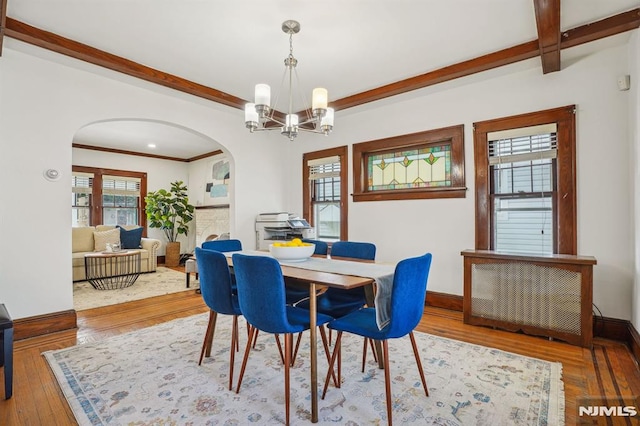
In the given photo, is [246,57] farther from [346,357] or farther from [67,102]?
[346,357]

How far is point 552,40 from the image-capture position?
2609 millimetres

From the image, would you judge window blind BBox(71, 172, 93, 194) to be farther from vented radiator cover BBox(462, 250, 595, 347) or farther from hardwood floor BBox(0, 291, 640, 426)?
vented radiator cover BBox(462, 250, 595, 347)

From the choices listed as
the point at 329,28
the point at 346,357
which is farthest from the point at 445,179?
the point at 346,357

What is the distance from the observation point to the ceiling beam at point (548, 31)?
223cm

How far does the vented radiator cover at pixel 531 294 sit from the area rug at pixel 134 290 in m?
3.94

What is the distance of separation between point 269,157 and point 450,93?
279 cm

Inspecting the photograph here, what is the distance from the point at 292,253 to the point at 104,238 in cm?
532

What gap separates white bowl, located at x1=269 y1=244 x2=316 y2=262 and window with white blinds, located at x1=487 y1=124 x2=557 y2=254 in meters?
2.32

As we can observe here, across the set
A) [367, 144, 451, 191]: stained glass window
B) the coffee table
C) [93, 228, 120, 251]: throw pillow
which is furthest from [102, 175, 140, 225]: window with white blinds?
[367, 144, 451, 191]: stained glass window

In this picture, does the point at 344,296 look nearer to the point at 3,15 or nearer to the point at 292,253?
the point at 292,253

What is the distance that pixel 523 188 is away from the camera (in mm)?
3441

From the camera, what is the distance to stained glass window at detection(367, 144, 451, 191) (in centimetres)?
400

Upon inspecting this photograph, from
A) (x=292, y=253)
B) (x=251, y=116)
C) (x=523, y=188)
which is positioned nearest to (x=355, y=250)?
(x=292, y=253)

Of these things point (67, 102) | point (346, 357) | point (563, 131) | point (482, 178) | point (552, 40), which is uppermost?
point (552, 40)
